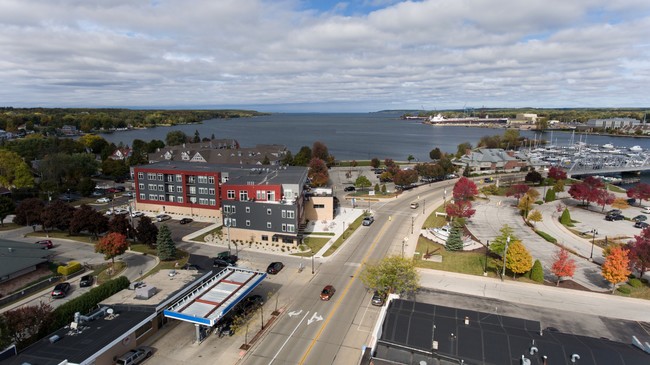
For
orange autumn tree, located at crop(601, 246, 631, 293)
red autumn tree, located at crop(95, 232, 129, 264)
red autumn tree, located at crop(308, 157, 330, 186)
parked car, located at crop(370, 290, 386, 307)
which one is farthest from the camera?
red autumn tree, located at crop(308, 157, 330, 186)

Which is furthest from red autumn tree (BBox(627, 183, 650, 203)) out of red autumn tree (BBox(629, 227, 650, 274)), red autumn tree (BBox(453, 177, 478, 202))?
red autumn tree (BBox(629, 227, 650, 274))

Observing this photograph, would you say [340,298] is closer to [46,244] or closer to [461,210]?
[461,210]

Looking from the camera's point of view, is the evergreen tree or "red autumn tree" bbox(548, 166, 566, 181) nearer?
the evergreen tree

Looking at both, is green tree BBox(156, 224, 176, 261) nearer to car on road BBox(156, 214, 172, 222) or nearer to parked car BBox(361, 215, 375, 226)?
car on road BBox(156, 214, 172, 222)

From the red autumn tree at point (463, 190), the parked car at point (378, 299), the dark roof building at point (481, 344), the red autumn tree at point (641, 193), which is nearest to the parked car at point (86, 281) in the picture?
the parked car at point (378, 299)

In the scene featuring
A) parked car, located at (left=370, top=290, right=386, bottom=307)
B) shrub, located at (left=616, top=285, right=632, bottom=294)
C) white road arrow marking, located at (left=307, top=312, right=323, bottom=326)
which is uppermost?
parked car, located at (left=370, top=290, right=386, bottom=307)

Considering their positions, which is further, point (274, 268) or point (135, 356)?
point (274, 268)

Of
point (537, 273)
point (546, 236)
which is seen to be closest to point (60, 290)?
point (537, 273)
